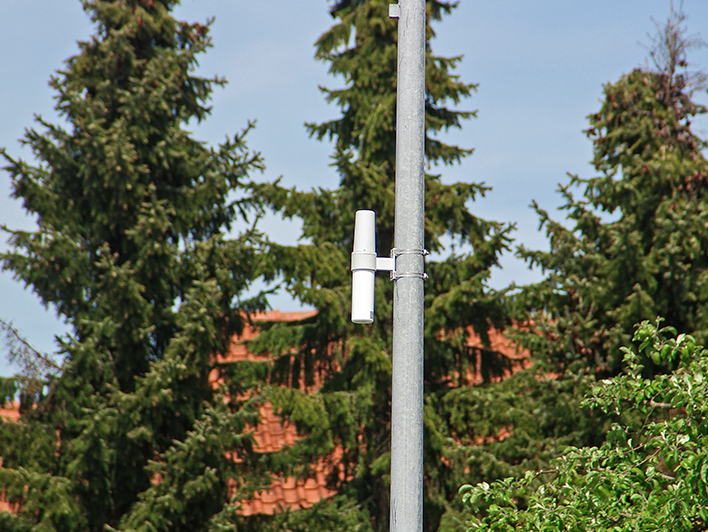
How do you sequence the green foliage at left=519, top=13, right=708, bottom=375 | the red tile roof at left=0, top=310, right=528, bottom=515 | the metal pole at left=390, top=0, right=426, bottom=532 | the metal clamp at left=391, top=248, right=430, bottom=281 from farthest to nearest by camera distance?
the red tile roof at left=0, top=310, right=528, bottom=515
the green foliage at left=519, top=13, right=708, bottom=375
the metal clamp at left=391, top=248, right=430, bottom=281
the metal pole at left=390, top=0, right=426, bottom=532

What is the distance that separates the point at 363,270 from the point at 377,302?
7542mm

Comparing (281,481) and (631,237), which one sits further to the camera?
(281,481)

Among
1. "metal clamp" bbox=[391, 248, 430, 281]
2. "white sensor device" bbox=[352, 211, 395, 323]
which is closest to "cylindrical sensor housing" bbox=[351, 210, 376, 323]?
"white sensor device" bbox=[352, 211, 395, 323]

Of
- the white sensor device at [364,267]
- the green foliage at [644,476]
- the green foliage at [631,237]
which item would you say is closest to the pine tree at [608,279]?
the green foliage at [631,237]

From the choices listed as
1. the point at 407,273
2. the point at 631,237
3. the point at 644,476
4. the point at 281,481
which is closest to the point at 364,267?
the point at 407,273

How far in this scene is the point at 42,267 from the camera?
1101 centimetres

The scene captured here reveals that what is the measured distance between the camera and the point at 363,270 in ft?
14.1

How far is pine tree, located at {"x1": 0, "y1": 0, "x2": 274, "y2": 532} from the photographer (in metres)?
10.4

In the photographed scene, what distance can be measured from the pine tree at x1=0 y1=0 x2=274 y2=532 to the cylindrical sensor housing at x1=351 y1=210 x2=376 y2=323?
668 cm

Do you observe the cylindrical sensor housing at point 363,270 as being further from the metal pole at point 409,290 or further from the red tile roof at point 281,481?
the red tile roof at point 281,481

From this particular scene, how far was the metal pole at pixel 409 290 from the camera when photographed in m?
3.93

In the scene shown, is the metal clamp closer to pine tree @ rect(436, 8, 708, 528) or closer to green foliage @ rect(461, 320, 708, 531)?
green foliage @ rect(461, 320, 708, 531)

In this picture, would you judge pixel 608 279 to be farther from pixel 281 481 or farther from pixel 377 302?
pixel 281 481

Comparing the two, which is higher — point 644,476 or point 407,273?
point 407,273
